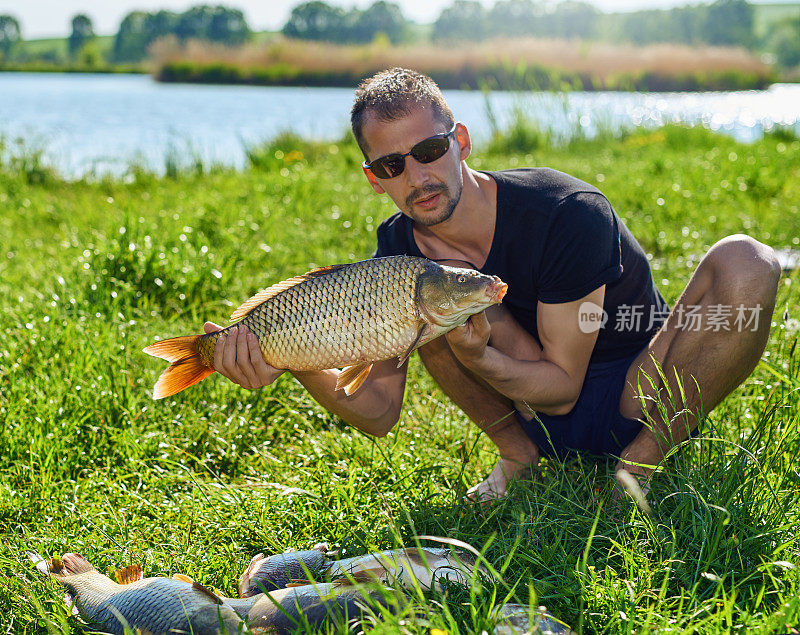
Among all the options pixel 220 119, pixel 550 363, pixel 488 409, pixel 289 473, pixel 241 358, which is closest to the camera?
pixel 241 358

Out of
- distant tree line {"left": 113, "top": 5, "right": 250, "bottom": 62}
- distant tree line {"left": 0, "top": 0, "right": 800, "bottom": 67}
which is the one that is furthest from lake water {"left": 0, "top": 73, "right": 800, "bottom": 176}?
distant tree line {"left": 113, "top": 5, "right": 250, "bottom": 62}

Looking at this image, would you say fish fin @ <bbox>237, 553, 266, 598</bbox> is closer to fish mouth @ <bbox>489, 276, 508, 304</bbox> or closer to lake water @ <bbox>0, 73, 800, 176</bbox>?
fish mouth @ <bbox>489, 276, 508, 304</bbox>

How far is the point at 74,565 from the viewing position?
1914 millimetres

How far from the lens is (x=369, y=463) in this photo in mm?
2457

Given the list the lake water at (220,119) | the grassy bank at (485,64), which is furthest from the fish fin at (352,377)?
the grassy bank at (485,64)

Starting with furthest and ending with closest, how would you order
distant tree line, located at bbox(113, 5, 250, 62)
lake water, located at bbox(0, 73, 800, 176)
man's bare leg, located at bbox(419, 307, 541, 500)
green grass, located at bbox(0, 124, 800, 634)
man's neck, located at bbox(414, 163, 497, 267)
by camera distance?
1. distant tree line, located at bbox(113, 5, 250, 62)
2. lake water, located at bbox(0, 73, 800, 176)
3. man's bare leg, located at bbox(419, 307, 541, 500)
4. man's neck, located at bbox(414, 163, 497, 267)
5. green grass, located at bbox(0, 124, 800, 634)

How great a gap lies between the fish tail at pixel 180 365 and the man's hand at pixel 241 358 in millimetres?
72

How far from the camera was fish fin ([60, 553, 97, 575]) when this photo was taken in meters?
1.91

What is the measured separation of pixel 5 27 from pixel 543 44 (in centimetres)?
6324

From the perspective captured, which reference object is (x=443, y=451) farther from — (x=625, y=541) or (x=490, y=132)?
(x=490, y=132)

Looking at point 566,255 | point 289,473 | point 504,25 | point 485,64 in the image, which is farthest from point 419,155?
point 504,25

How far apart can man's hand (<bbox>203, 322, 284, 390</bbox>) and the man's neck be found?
2.18 feet

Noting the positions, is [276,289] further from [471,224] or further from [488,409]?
[488,409]

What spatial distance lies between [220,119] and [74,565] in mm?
14262
